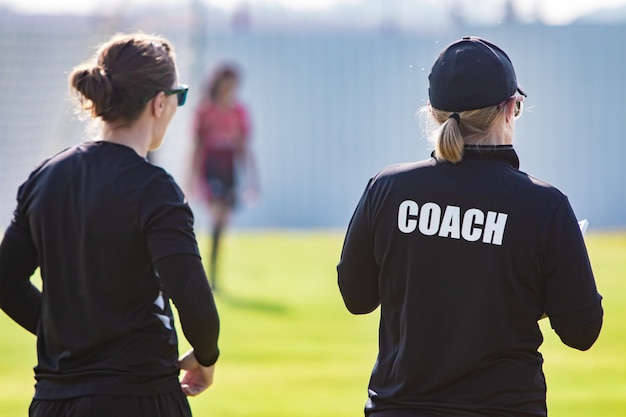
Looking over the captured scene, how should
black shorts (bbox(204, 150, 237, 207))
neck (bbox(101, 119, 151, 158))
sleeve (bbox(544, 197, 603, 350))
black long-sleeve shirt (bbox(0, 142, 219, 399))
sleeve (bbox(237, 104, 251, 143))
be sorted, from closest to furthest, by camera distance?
sleeve (bbox(544, 197, 603, 350)) → black long-sleeve shirt (bbox(0, 142, 219, 399)) → neck (bbox(101, 119, 151, 158)) → sleeve (bbox(237, 104, 251, 143)) → black shorts (bbox(204, 150, 237, 207))

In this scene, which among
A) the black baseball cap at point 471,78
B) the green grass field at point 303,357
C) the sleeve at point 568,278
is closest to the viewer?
the sleeve at point 568,278

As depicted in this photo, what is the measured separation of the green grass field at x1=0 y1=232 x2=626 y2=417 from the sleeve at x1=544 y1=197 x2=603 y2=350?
10.9 ft

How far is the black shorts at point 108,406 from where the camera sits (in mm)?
2859

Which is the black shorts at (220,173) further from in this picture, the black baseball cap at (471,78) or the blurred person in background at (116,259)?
the black baseball cap at (471,78)

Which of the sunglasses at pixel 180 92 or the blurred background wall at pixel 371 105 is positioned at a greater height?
the sunglasses at pixel 180 92

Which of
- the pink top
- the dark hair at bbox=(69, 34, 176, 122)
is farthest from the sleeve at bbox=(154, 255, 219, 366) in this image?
the pink top

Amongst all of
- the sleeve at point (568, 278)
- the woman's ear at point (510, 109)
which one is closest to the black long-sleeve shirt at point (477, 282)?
the sleeve at point (568, 278)

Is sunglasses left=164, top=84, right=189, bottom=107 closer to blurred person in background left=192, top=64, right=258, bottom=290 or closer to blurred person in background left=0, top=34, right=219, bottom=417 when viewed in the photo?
blurred person in background left=0, top=34, right=219, bottom=417

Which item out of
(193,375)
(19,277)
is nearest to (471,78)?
(193,375)

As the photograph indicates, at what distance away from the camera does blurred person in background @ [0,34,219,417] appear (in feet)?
9.37

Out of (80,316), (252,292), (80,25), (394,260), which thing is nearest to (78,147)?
(80,316)

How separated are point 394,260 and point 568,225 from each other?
17.7 inches

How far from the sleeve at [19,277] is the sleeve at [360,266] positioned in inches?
36.6

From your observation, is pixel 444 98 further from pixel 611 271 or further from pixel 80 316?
pixel 611 271
